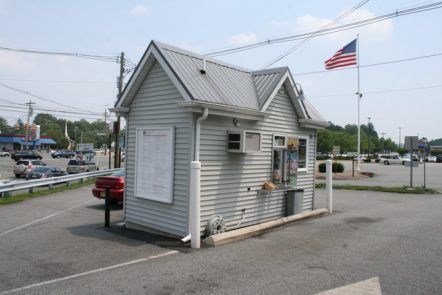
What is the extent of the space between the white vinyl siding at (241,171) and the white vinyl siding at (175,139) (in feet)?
1.39

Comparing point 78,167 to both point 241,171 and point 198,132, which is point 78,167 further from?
point 198,132

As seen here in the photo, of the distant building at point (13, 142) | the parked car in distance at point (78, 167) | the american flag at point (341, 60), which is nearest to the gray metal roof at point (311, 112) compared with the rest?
the american flag at point (341, 60)

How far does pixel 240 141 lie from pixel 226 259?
310 cm

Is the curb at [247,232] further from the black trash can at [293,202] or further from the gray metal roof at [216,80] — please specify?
the gray metal roof at [216,80]

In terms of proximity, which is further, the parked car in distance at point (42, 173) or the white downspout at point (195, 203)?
the parked car in distance at point (42, 173)

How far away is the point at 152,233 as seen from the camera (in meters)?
9.64

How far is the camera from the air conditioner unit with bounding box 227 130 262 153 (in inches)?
369

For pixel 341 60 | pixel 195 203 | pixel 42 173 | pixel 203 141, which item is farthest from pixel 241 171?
pixel 42 173

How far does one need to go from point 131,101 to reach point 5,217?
5.80 meters

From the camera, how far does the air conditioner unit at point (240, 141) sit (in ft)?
30.7

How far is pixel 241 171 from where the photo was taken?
9.87m

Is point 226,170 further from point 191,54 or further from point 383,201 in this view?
point 383,201

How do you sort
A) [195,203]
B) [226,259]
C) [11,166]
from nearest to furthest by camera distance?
[226,259] → [195,203] → [11,166]

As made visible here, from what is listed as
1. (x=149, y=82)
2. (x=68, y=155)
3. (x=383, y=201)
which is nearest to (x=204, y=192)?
(x=149, y=82)
